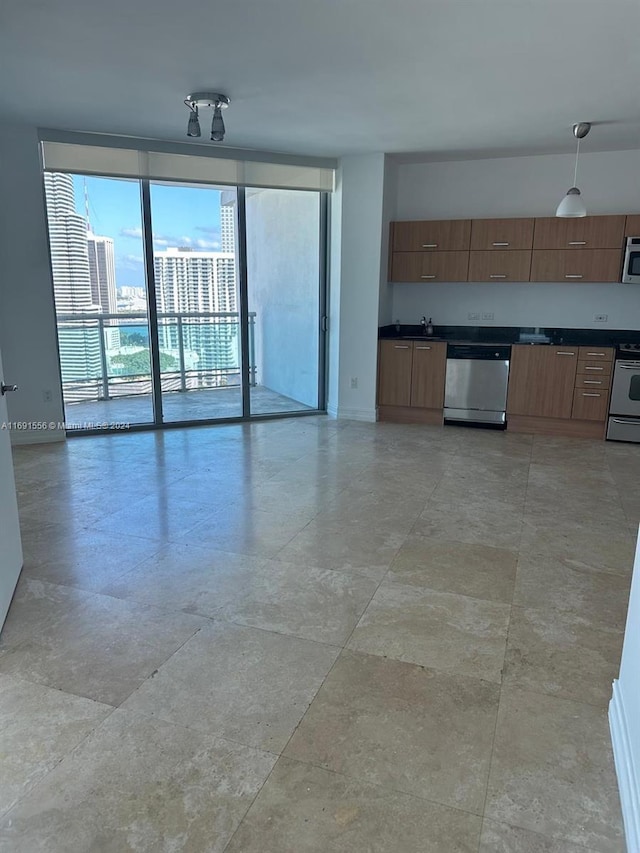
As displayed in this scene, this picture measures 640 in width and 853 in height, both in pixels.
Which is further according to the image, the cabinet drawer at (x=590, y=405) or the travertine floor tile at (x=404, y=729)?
the cabinet drawer at (x=590, y=405)

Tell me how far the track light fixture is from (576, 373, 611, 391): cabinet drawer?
377 centimetres

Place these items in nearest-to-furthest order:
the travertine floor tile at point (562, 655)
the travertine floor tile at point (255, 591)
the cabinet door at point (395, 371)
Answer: the travertine floor tile at point (562, 655), the travertine floor tile at point (255, 591), the cabinet door at point (395, 371)

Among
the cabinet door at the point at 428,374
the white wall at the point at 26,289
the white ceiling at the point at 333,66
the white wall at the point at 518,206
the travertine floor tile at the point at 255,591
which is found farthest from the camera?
the cabinet door at the point at 428,374

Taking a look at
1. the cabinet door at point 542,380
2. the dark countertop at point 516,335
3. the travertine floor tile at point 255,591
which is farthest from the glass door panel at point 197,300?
the travertine floor tile at point 255,591

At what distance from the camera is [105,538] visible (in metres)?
3.25

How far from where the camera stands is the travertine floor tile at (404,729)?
1659mm

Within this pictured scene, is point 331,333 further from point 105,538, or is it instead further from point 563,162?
point 105,538

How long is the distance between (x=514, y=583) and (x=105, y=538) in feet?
7.19

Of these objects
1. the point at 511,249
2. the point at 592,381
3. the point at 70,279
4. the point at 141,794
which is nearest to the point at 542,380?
the point at 592,381

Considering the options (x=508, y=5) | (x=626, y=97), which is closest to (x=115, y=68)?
(x=508, y=5)

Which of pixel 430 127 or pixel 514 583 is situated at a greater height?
pixel 430 127

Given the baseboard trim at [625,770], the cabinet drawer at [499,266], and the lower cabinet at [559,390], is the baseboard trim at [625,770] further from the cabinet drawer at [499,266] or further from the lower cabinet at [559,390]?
the cabinet drawer at [499,266]

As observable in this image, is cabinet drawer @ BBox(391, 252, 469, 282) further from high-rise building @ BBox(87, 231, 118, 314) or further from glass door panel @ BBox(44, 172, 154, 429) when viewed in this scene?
high-rise building @ BBox(87, 231, 118, 314)

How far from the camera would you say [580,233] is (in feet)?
17.6
